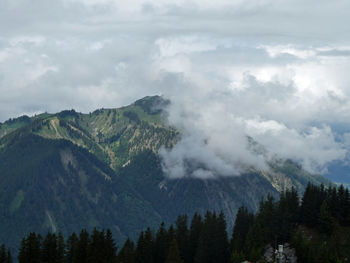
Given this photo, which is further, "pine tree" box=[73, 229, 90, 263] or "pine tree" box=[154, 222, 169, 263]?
"pine tree" box=[154, 222, 169, 263]

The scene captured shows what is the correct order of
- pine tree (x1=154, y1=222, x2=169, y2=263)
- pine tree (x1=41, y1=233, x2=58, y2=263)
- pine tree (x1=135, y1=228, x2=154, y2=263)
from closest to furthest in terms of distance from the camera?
1. pine tree (x1=41, y1=233, x2=58, y2=263)
2. pine tree (x1=135, y1=228, x2=154, y2=263)
3. pine tree (x1=154, y1=222, x2=169, y2=263)

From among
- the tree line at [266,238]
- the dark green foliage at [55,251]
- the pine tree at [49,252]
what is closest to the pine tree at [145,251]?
the tree line at [266,238]

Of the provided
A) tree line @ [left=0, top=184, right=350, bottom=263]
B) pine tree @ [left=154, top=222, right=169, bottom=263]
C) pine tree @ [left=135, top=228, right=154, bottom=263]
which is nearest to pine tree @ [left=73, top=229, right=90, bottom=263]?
tree line @ [left=0, top=184, right=350, bottom=263]

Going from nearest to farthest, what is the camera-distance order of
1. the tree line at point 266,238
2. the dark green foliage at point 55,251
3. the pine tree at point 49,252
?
the dark green foliage at point 55,251
the pine tree at point 49,252
the tree line at point 266,238

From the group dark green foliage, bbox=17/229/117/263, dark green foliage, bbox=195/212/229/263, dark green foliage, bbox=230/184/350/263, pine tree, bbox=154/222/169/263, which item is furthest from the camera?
pine tree, bbox=154/222/169/263

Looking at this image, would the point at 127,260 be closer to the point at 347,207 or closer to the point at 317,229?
the point at 317,229

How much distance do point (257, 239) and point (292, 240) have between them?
12722 millimetres

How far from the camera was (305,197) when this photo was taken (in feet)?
649

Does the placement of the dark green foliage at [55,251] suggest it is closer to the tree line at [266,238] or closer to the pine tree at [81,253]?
the pine tree at [81,253]

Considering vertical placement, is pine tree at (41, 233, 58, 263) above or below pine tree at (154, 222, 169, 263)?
below

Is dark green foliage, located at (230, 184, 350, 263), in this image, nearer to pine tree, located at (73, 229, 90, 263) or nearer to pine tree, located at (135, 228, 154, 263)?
pine tree, located at (135, 228, 154, 263)

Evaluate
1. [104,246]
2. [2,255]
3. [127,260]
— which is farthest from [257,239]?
[2,255]

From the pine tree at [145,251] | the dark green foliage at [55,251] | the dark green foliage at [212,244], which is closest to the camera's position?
the dark green foliage at [55,251]

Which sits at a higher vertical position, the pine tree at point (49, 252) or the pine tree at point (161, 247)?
the pine tree at point (161, 247)
